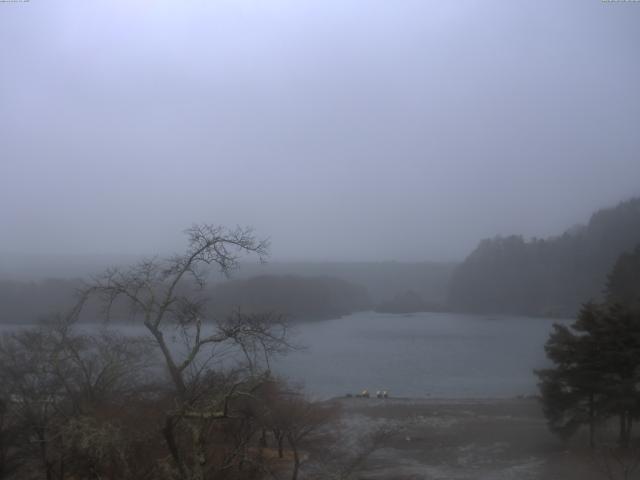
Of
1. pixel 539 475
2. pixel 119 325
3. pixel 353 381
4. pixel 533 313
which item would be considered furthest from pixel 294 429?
pixel 533 313

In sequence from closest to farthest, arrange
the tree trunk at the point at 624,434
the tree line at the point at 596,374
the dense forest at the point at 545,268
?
the tree trunk at the point at 624,434 < the tree line at the point at 596,374 < the dense forest at the point at 545,268

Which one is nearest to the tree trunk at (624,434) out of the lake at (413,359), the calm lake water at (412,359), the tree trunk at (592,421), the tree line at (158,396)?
the tree trunk at (592,421)

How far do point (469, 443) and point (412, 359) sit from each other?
34.4 ft

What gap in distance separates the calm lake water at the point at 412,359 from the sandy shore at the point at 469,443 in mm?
1388

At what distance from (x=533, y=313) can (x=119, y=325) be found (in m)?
26.9

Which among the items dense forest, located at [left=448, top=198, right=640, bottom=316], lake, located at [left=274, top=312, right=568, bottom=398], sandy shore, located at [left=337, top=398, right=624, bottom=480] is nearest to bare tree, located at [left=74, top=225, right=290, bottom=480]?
sandy shore, located at [left=337, top=398, right=624, bottom=480]

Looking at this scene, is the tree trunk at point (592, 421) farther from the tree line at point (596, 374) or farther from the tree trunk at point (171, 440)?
the tree trunk at point (171, 440)

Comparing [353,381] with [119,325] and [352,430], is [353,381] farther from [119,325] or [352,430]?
A: [119,325]

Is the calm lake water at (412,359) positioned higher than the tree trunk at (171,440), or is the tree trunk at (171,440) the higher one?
the tree trunk at (171,440)

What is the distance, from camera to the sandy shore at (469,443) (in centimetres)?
1099

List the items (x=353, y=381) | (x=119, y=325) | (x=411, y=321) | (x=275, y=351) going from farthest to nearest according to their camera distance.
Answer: (x=411, y=321), (x=353, y=381), (x=119, y=325), (x=275, y=351)

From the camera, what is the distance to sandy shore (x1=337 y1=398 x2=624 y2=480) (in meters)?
11.0

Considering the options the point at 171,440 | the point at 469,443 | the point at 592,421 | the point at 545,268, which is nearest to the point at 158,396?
the point at 171,440

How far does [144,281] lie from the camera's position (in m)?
5.05
